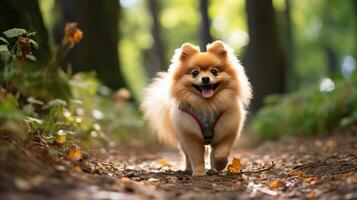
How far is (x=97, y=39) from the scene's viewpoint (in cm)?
1331

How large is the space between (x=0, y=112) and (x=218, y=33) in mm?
29137

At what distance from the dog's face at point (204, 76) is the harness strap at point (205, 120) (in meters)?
0.11

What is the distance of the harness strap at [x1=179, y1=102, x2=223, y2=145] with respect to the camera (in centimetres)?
543

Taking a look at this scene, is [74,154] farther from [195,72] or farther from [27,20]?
[27,20]

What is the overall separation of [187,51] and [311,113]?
4.49 meters

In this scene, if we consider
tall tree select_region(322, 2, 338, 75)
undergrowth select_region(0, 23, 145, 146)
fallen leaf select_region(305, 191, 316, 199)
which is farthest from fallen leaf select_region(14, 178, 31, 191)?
tall tree select_region(322, 2, 338, 75)

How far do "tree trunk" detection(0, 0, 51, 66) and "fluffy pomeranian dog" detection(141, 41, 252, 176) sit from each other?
2.27 meters

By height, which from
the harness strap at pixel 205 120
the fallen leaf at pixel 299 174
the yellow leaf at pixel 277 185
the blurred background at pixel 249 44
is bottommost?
the yellow leaf at pixel 277 185

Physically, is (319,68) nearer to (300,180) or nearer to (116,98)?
(116,98)

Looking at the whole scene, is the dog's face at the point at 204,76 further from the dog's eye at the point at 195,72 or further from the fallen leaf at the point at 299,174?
the fallen leaf at the point at 299,174

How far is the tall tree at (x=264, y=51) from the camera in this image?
1415cm

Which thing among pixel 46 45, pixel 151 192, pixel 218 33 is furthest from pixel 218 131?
pixel 218 33

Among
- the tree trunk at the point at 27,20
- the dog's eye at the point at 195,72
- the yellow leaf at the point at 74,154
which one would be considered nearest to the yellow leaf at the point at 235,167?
the dog's eye at the point at 195,72

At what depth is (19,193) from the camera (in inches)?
119
